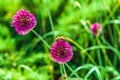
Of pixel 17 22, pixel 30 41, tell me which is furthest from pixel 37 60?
pixel 17 22

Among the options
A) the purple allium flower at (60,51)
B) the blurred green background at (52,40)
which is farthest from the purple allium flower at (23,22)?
the blurred green background at (52,40)

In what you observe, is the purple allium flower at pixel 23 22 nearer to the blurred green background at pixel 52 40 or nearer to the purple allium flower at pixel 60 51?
the purple allium flower at pixel 60 51

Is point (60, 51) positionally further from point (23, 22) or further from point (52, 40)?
point (52, 40)

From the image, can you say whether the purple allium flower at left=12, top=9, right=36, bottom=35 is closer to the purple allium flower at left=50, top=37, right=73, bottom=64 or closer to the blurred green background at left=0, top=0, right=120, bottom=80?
the purple allium flower at left=50, top=37, right=73, bottom=64

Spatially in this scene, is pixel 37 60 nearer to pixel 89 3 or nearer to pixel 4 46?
pixel 4 46

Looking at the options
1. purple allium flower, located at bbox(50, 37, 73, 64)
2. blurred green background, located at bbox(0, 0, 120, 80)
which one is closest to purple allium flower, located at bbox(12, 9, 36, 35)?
purple allium flower, located at bbox(50, 37, 73, 64)

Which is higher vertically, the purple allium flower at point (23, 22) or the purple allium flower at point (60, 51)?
the purple allium flower at point (23, 22)

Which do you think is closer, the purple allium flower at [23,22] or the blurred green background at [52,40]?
the purple allium flower at [23,22]

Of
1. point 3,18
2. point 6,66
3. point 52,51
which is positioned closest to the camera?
point 52,51
